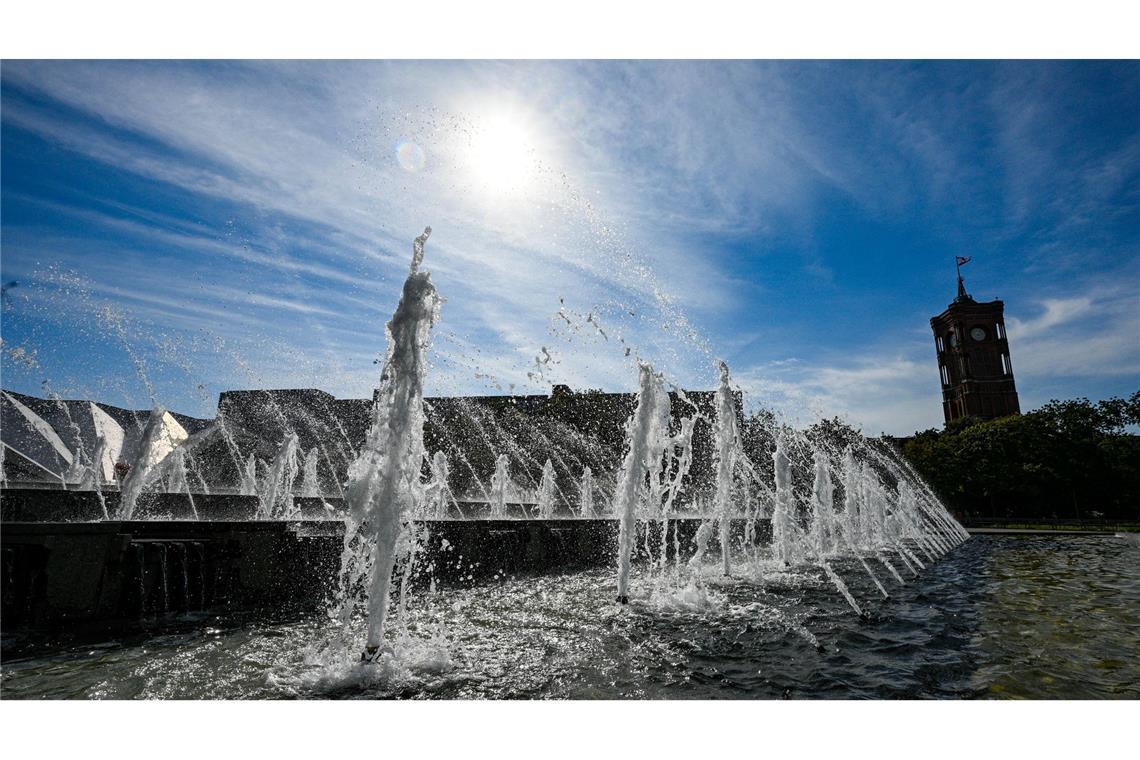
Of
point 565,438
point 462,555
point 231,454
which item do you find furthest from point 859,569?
point 231,454

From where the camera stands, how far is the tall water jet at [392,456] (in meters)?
4.04

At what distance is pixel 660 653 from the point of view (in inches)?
169

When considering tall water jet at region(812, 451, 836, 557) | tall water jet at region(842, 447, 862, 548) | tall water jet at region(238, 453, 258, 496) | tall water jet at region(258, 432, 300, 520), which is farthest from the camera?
tall water jet at region(238, 453, 258, 496)

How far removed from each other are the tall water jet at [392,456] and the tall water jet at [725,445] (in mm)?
5360

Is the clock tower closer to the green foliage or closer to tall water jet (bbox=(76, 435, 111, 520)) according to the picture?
the green foliage

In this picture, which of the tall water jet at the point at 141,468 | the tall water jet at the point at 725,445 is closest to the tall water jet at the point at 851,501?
the tall water jet at the point at 725,445

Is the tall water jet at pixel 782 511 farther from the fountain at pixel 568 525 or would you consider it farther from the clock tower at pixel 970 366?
the clock tower at pixel 970 366

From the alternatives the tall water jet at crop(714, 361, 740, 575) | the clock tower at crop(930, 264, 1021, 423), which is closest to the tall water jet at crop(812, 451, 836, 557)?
the tall water jet at crop(714, 361, 740, 575)

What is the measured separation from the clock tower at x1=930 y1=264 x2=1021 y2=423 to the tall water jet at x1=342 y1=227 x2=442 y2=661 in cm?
4805

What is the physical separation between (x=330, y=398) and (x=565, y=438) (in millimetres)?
17389

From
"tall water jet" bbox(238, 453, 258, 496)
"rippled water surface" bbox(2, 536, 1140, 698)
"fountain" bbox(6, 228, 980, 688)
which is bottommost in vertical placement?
"rippled water surface" bbox(2, 536, 1140, 698)

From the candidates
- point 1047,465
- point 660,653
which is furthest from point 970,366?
point 660,653

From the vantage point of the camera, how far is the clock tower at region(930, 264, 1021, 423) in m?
47.1

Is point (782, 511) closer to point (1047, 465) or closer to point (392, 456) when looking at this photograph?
point (392, 456)
